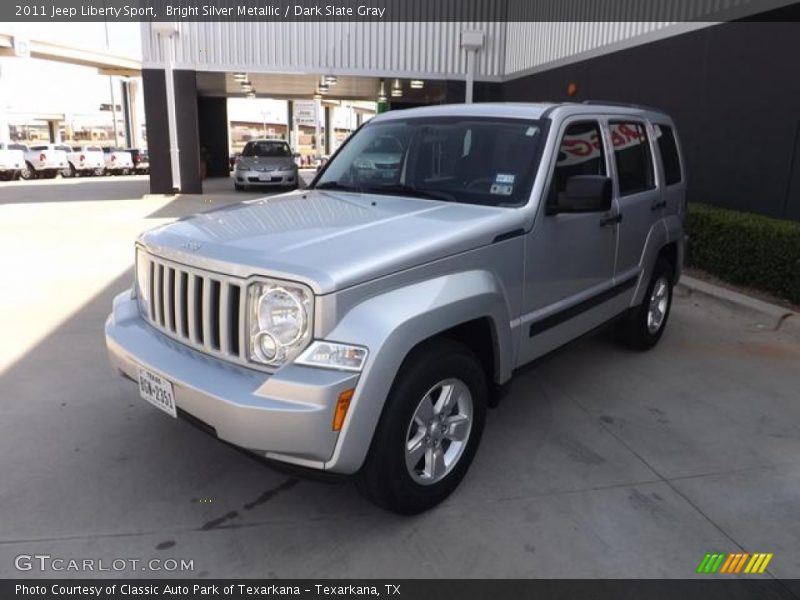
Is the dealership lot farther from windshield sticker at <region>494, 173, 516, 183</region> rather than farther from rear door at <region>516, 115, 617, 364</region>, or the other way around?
windshield sticker at <region>494, 173, 516, 183</region>

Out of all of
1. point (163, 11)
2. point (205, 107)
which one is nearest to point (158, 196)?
point (163, 11)

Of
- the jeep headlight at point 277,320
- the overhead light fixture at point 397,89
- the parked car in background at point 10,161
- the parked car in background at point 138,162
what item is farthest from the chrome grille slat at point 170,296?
the parked car in background at point 138,162

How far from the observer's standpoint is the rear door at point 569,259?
3486mm

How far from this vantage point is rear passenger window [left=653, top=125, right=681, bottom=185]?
5117 mm

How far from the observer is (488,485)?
3.29 metres

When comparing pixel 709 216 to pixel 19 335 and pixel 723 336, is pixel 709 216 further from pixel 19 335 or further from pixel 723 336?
pixel 19 335

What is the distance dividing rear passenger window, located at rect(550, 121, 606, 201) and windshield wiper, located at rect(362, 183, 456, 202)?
59 centimetres

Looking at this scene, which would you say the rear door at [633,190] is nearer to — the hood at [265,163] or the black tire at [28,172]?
the hood at [265,163]

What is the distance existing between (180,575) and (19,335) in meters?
3.82

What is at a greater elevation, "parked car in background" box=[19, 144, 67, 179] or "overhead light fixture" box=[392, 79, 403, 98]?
"overhead light fixture" box=[392, 79, 403, 98]

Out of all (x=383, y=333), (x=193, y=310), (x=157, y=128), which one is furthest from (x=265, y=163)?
(x=383, y=333)

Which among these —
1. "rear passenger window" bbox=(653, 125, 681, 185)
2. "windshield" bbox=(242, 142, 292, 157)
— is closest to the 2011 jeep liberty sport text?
"rear passenger window" bbox=(653, 125, 681, 185)

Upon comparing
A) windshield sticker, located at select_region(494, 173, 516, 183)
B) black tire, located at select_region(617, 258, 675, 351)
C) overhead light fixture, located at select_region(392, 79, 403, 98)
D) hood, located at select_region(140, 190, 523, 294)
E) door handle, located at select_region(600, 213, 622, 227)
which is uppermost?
overhead light fixture, located at select_region(392, 79, 403, 98)

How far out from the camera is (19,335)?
18.0 ft
